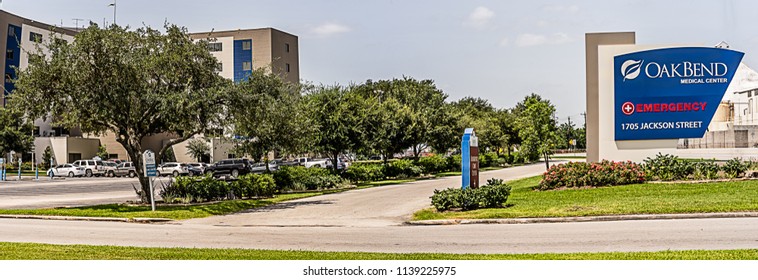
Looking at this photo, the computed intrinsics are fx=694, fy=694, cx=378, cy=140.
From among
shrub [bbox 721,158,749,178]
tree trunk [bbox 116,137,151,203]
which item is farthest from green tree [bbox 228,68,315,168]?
shrub [bbox 721,158,749,178]

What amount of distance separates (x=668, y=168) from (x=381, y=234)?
1316 cm

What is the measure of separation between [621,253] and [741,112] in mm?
36288

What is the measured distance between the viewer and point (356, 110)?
127ft

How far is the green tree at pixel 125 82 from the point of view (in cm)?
2233

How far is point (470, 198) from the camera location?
65.9ft

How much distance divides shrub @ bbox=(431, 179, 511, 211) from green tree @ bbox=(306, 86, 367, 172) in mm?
16907

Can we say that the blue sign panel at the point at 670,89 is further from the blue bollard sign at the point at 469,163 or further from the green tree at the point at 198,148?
the green tree at the point at 198,148

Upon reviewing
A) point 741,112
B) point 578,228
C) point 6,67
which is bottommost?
point 578,228

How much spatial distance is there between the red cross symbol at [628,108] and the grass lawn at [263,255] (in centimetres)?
1716

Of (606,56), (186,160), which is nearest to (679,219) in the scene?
(606,56)

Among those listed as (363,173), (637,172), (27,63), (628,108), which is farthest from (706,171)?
(27,63)

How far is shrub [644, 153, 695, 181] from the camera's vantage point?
24.3m

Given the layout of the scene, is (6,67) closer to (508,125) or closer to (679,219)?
(508,125)

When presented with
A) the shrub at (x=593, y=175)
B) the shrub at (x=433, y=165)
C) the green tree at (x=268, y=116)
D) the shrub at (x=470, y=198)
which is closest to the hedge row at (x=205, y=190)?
the green tree at (x=268, y=116)
